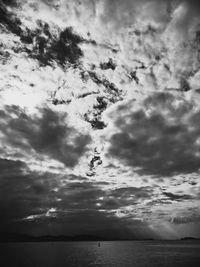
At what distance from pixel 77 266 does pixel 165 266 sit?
31.8 m

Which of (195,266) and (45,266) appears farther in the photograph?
(45,266)

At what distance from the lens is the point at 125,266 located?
85.8 meters

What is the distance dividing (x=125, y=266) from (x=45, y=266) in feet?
95.3

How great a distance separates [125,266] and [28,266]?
34883 millimetres

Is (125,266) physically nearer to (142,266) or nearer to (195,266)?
(142,266)

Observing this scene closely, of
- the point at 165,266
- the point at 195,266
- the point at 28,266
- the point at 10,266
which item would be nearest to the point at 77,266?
the point at 28,266

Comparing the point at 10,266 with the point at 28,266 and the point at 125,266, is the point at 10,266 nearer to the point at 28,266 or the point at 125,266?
the point at 28,266

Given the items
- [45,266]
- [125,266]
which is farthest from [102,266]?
[45,266]

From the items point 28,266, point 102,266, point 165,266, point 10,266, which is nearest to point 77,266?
point 102,266

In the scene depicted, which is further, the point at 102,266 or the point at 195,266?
the point at 102,266

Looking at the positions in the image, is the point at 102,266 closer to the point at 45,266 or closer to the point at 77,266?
the point at 77,266

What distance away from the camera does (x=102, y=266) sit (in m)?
88.4

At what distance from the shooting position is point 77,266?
85.8 meters

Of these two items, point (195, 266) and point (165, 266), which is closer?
point (195, 266)
